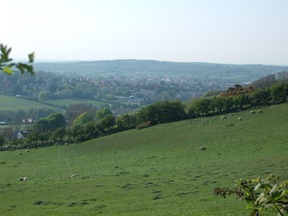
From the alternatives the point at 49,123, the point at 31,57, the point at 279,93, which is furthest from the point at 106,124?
the point at 31,57

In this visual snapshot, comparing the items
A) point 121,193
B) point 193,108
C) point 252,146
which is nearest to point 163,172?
point 121,193

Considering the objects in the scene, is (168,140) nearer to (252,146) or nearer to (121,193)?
(252,146)

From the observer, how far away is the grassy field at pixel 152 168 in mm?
22094

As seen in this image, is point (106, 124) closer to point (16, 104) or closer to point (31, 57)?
point (31, 57)

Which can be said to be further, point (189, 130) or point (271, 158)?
point (189, 130)

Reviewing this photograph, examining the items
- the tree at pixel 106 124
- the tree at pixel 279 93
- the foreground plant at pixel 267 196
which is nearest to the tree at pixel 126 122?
the tree at pixel 106 124

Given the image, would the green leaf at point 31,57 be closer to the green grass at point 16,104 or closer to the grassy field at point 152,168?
the grassy field at point 152,168

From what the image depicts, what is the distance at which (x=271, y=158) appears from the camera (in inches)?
1362

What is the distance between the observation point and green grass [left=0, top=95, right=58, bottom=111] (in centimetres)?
14488

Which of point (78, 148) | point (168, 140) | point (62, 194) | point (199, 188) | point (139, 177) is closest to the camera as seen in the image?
point (199, 188)

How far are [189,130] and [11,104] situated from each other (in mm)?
110393

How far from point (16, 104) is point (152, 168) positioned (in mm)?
122733

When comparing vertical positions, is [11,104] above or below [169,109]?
below

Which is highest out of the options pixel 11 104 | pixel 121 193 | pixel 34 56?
pixel 34 56
